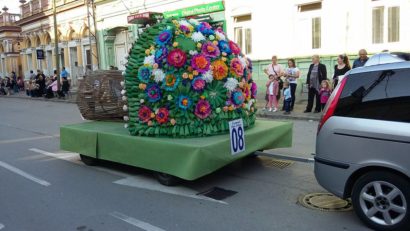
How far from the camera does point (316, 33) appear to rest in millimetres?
15797

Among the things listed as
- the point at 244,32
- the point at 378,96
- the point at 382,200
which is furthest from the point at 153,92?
the point at 244,32

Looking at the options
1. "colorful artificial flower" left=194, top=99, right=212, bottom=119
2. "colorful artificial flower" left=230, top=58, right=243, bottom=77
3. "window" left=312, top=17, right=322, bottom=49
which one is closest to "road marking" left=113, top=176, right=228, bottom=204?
"colorful artificial flower" left=194, top=99, right=212, bottom=119

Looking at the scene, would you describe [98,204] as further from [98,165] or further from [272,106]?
[272,106]

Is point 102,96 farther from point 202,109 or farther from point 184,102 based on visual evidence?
point 202,109

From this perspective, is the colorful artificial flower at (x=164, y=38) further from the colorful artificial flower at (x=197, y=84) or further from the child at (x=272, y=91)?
the child at (x=272, y=91)

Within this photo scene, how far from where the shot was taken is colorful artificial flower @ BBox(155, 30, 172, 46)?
19.6 ft

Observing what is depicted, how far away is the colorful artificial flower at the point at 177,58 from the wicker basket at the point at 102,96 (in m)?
2.02

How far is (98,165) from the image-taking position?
7.24 m

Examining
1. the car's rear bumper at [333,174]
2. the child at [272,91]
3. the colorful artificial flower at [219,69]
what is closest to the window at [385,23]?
the child at [272,91]

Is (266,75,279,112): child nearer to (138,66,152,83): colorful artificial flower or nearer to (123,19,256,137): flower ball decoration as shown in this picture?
(123,19,256,137): flower ball decoration

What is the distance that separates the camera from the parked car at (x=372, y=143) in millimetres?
3861

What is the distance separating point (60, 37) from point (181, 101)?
2859 cm

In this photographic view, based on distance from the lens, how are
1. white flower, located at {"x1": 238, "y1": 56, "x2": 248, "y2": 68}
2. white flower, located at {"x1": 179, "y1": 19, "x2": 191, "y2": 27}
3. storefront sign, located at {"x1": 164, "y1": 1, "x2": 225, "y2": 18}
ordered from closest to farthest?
white flower, located at {"x1": 179, "y1": 19, "x2": 191, "y2": 27} → white flower, located at {"x1": 238, "y1": 56, "x2": 248, "y2": 68} → storefront sign, located at {"x1": 164, "y1": 1, "x2": 225, "y2": 18}

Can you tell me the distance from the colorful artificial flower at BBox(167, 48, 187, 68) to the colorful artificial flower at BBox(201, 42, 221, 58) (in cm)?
33
